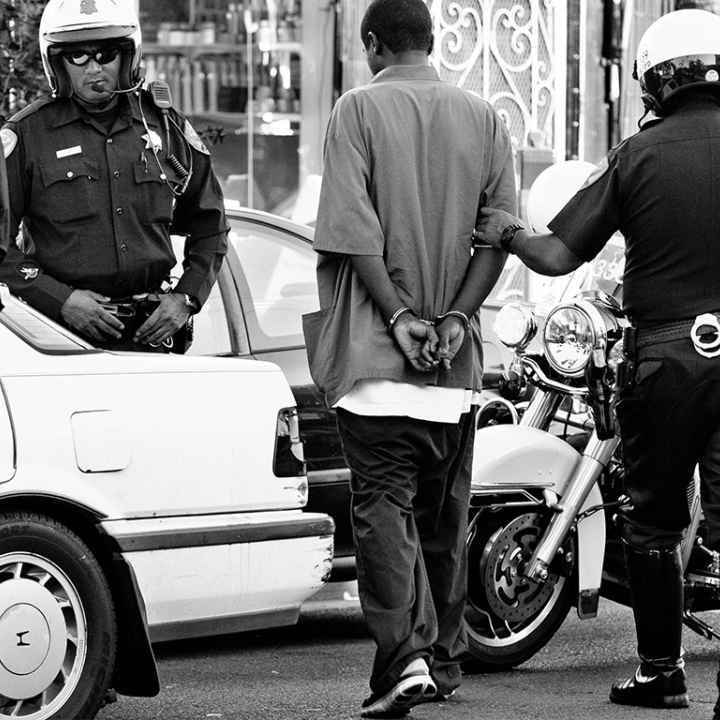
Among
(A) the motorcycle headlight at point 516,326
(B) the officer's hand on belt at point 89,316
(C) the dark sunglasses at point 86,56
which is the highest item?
(C) the dark sunglasses at point 86,56

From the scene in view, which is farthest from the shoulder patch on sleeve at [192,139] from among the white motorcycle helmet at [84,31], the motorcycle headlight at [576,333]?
the motorcycle headlight at [576,333]

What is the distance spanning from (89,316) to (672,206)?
1.72 meters

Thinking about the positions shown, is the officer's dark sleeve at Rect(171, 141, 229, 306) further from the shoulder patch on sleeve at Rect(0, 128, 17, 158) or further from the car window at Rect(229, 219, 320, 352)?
the car window at Rect(229, 219, 320, 352)

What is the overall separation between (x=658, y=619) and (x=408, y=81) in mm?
1710

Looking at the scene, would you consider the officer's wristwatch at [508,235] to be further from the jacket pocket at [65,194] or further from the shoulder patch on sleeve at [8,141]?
the shoulder patch on sleeve at [8,141]

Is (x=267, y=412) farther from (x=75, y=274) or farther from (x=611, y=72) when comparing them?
(x=611, y=72)

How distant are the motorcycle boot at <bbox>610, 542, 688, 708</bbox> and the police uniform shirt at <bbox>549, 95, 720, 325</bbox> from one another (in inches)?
29.4

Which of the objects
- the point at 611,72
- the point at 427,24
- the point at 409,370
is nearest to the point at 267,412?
the point at 409,370

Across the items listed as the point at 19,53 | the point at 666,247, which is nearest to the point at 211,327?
the point at 19,53

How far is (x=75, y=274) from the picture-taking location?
18.1ft

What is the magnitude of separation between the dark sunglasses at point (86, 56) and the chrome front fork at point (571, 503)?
1937 mm

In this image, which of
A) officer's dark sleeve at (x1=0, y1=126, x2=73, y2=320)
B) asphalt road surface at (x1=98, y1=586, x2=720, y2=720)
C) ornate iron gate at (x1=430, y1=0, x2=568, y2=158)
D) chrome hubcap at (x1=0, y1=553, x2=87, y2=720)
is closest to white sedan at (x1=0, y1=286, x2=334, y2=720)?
chrome hubcap at (x1=0, y1=553, x2=87, y2=720)

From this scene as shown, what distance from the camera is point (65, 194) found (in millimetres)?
5488

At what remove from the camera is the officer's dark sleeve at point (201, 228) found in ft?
19.0
